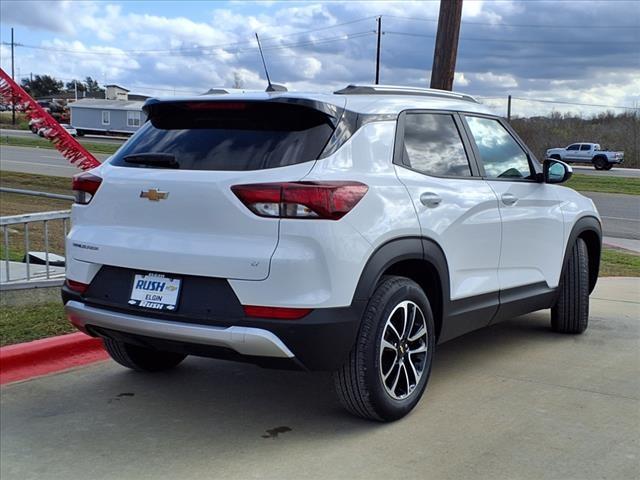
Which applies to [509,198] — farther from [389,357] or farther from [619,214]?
[619,214]

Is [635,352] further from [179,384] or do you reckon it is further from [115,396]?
[115,396]

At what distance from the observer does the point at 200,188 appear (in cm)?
377

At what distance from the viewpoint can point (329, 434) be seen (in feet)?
13.3

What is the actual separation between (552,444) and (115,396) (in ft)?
8.75

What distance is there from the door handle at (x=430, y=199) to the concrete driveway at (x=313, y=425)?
1.26 meters

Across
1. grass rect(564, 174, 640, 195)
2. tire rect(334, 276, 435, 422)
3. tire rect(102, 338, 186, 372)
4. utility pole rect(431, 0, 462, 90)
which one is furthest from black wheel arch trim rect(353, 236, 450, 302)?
grass rect(564, 174, 640, 195)

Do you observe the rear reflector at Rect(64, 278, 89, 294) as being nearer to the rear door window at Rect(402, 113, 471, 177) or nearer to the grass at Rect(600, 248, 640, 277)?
the rear door window at Rect(402, 113, 471, 177)

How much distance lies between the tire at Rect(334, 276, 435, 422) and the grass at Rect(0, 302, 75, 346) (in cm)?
253

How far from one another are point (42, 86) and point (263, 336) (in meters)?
127

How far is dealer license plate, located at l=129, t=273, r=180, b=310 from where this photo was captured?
12.4 feet

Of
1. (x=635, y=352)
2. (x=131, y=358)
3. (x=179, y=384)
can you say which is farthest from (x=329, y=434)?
(x=635, y=352)

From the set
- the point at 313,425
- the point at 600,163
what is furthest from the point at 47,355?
the point at 600,163

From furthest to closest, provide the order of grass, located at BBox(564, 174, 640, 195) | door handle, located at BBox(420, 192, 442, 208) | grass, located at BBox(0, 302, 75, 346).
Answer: grass, located at BBox(564, 174, 640, 195) → grass, located at BBox(0, 302, 75, 346) → door handle, located at BBox(420, 192, 442, 208)

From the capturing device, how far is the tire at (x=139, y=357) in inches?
192
